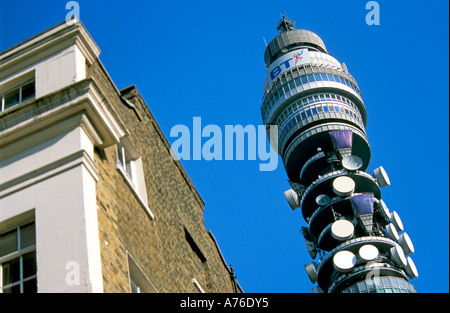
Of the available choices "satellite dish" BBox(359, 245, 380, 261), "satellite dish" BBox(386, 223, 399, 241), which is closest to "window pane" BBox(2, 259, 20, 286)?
"satellite dish" BBox(359, 245, 380, 261)

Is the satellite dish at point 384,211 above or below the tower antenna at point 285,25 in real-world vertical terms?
below

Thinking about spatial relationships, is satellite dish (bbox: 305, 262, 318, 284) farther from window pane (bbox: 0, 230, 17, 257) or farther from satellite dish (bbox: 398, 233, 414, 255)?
window pane (bbox: 0, 230, 17, 257)

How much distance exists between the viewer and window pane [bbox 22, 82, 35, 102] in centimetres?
1421

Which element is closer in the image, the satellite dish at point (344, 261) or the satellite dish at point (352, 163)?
the satellite dish at point (344, 261)

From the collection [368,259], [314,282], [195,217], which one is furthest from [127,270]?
[314,282]

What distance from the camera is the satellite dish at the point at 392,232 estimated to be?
8244cm

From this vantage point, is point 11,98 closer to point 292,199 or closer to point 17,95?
point 17,95

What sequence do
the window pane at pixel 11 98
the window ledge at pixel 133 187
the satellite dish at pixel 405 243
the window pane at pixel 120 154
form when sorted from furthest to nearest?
the satellite dish at pixel 405 243 → the window pane at pixel 120 154 → the window pane at pixel 11 98 → the window ledge at pixel 133 187

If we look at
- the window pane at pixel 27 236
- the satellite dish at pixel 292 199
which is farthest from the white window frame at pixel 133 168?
the satellite dish at pixel 292 199

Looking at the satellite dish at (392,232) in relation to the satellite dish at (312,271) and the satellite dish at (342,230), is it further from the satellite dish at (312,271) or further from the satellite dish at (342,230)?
the satellite dish at (312,271)

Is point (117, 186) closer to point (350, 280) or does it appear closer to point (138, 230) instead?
point (138, 230)

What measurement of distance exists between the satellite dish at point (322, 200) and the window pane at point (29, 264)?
78113 millimetres

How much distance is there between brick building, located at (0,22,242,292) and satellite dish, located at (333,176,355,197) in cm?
7022

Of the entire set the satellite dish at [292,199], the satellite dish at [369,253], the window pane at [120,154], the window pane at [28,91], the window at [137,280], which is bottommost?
the window at [137,280]
